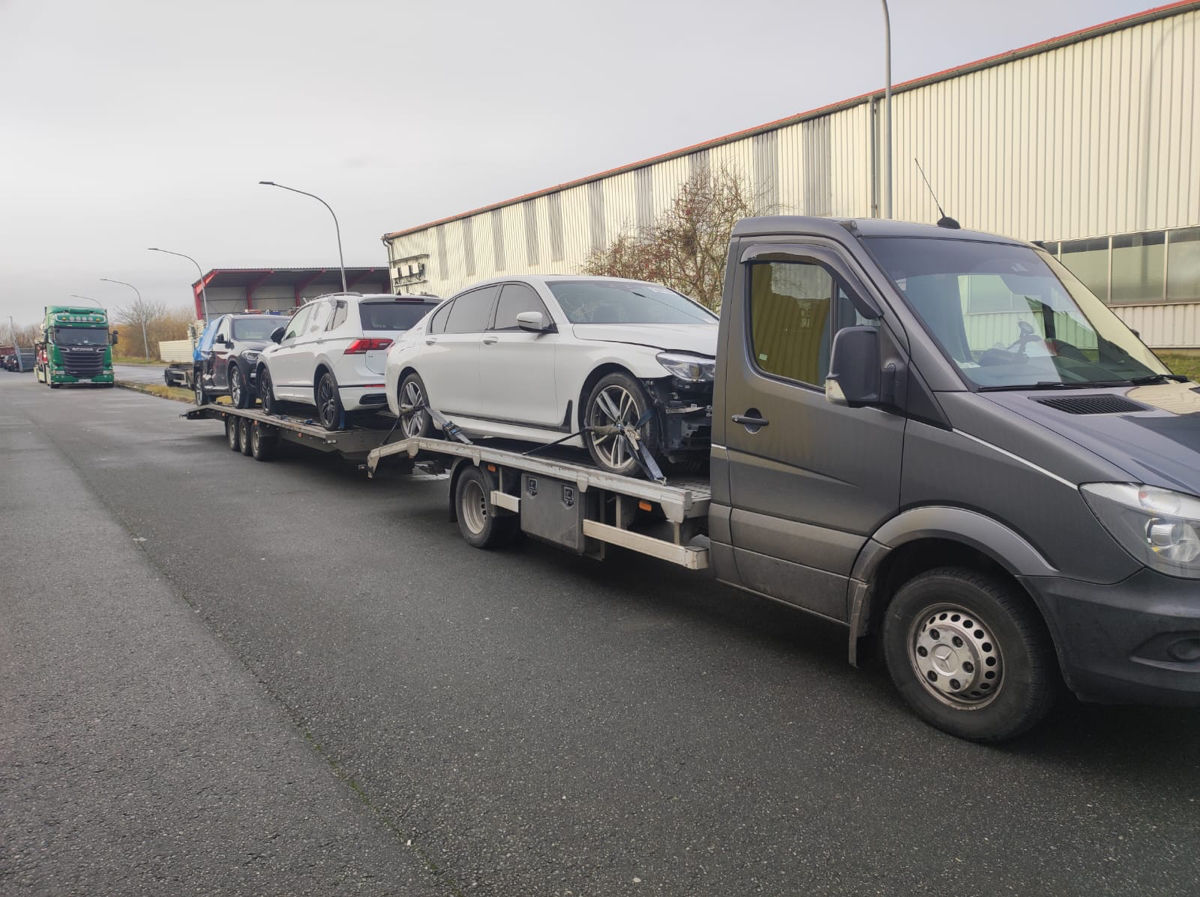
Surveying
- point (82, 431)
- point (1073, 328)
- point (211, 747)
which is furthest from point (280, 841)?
point (82, 431)

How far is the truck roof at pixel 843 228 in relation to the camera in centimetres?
438

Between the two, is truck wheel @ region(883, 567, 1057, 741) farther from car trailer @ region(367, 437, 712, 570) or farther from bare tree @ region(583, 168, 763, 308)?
bare tree @ region(583, 168, 763, 308)

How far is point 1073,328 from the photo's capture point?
4.36m

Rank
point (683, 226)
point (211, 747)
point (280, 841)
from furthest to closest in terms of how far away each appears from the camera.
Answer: point (683, 226) → point (211, 747) → point (280, 841)

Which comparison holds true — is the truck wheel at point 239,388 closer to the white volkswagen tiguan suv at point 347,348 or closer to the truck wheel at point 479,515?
the white volkswagen tiguan suv at point 347,348

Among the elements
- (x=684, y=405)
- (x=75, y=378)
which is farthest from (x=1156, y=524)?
(x=75, y=378)

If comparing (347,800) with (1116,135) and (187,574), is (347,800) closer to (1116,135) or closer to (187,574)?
(187,574)

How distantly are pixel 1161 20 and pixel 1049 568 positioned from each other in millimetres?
20360

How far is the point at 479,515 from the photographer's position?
25.5 feet

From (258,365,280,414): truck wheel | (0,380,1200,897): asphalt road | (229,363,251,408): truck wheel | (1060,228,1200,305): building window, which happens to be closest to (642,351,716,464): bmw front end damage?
(0,380,1200,897): asphalt road

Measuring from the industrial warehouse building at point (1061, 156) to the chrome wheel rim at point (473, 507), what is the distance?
55.5 feet

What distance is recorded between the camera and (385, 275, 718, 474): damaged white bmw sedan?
5621 millimetres

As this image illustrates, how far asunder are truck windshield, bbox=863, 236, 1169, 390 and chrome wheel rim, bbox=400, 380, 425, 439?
5.17 meters

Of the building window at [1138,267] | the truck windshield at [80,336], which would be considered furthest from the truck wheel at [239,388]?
the truck windshield at [80,336]
